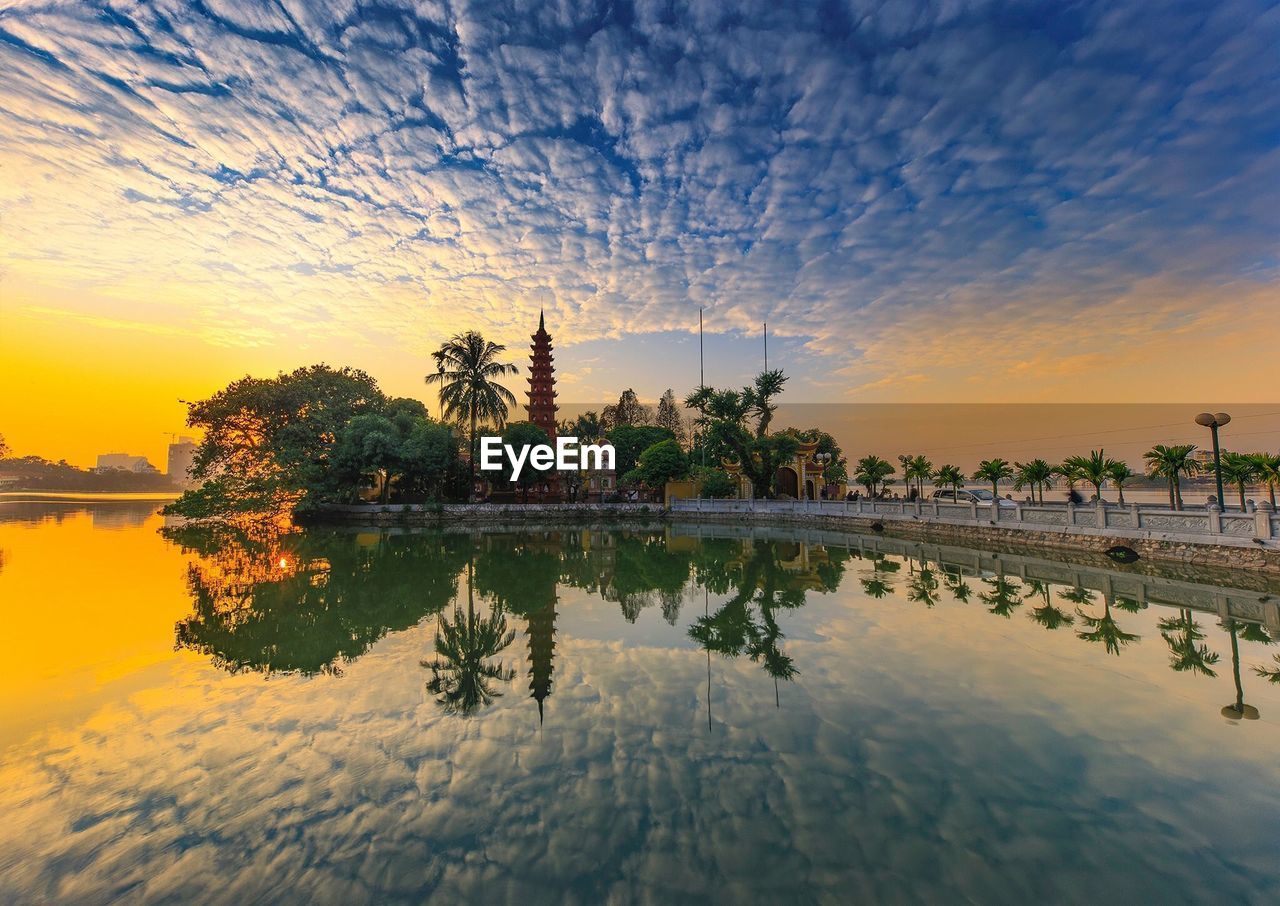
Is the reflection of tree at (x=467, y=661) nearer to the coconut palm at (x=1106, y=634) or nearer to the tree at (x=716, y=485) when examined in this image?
the coconut palm at (x=1106, y=634)

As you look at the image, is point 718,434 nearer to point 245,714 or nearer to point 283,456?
point 283,456

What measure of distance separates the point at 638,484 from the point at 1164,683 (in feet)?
143

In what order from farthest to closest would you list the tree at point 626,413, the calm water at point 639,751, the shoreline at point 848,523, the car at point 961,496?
the tree at point 626,413
the car at point 961,496
the shoreline at point 848,523
the calm water at point 639,751

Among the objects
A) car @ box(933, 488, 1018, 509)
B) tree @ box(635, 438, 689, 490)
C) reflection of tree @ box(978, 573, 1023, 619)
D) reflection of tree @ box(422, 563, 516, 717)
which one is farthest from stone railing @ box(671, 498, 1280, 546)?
reflection of tree @ box(422, 563, 516, 717)

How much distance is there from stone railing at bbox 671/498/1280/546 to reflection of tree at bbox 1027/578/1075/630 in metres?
6.17

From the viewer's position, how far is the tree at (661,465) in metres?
40.8

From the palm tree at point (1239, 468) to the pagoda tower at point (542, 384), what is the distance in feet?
148

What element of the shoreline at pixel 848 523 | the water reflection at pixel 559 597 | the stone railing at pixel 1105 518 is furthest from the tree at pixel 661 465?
the water reflection at pixel 559 597

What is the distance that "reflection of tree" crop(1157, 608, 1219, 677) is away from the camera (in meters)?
7.24

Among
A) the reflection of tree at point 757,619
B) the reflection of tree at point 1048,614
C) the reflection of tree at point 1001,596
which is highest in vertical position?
the reflection of tree at point 1048,614

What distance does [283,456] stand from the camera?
3397 centimetres

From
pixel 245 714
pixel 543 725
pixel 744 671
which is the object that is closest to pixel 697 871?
pixel 543 725

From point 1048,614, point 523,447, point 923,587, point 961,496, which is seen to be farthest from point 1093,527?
point 523,447

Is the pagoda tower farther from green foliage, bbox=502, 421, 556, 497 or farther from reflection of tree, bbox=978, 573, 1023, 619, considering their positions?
reflection of tree, bbox=978, 573, 1023, 619
